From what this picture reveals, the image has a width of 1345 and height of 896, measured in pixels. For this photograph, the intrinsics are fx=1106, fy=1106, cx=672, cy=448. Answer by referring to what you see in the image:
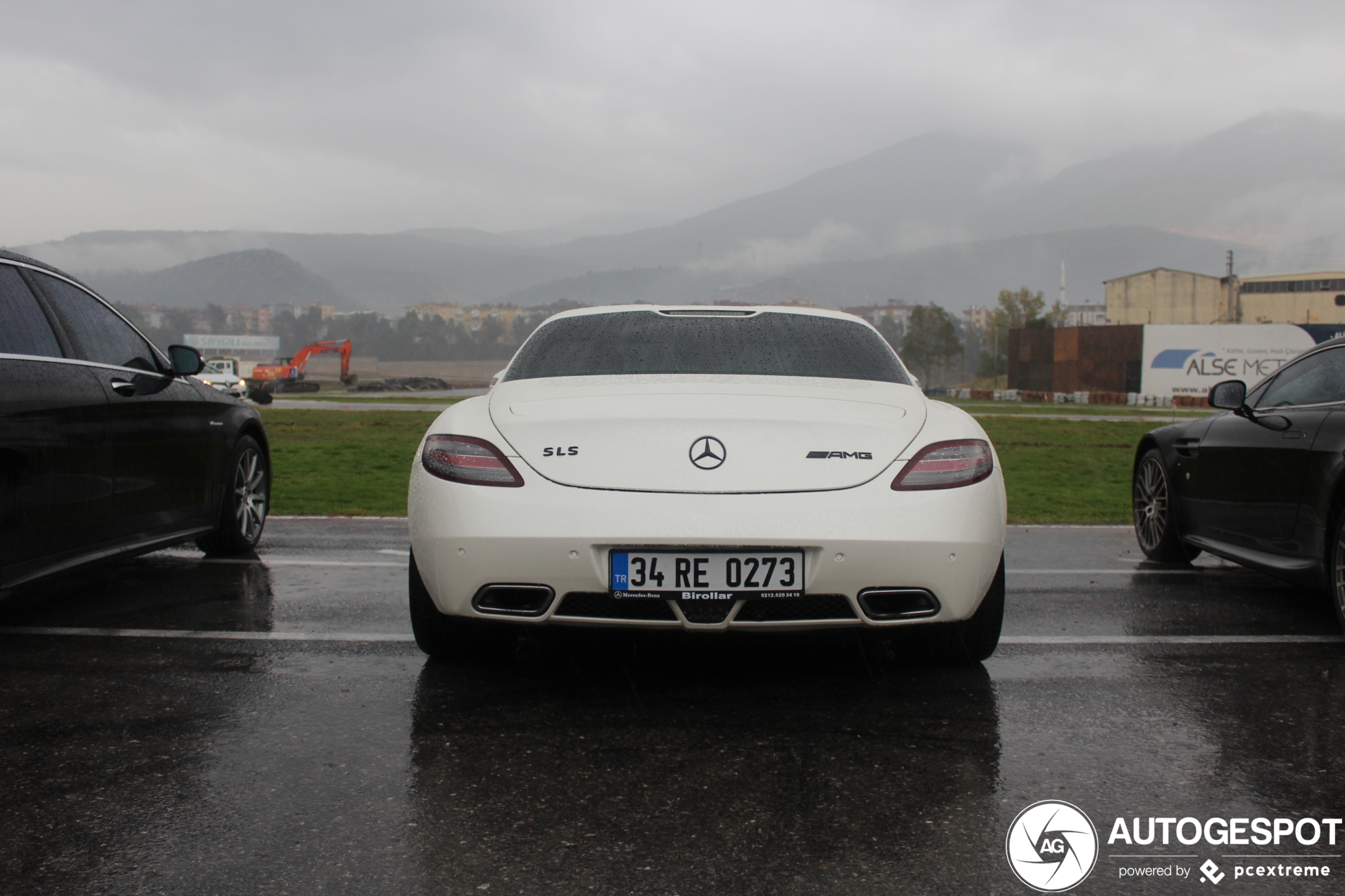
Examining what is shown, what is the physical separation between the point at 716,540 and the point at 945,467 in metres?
0.83

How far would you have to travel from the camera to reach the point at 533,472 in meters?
3.58

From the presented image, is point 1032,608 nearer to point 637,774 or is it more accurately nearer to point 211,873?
point 637,774

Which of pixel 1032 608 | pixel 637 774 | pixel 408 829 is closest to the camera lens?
pixel 408 829

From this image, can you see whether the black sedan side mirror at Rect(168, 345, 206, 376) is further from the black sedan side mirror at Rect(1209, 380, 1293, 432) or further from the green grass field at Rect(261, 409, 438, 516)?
the black sedan side mirror at Rect(1209, 380, 1293, 432)

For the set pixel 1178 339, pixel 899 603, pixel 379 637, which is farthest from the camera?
pixel 1178 339

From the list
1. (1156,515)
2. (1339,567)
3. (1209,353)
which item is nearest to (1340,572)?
(1339,567)

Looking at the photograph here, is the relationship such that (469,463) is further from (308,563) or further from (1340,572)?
(1340,572)

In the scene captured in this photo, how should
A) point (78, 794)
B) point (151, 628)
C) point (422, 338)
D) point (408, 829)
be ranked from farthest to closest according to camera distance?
point (422, 338) < point (151, 628) < point (78, 794) < point (408, 829)

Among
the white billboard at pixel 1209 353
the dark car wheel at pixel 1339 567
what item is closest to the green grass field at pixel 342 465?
the dark car wheel at pixel 1339 567

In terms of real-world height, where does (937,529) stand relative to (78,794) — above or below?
above

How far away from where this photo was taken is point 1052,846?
2.56m

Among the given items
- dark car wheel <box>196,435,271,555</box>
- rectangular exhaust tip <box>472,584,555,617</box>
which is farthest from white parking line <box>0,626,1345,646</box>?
dark car wheel <box>196,435,271,555</box>

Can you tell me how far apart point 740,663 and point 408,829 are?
1875 millimetres

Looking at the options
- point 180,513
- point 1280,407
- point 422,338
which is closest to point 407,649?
point 180,513
